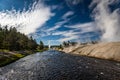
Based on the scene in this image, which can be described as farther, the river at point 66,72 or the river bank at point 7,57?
the river bank at point 7,57

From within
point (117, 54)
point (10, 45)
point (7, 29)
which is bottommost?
point (117, 54)

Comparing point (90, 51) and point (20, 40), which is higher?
point (20, 40)

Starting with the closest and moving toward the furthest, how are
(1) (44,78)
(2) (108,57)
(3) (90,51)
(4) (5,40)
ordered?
(1) (44,78), (2) (108,57), (3) (90,51), (4) (5,40)

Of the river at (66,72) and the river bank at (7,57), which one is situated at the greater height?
the river bank at (7,57)

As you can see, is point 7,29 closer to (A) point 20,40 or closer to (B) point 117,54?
(A) point 20,40

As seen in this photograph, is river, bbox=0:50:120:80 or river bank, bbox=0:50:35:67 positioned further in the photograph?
river bank, bbox=0:50:35:67

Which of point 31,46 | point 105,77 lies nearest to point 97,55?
point 105,77

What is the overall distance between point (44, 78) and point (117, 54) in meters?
28.3

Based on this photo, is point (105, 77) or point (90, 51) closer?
point (105, 77)

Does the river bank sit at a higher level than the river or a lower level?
higher

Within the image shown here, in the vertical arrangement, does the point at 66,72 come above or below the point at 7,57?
below

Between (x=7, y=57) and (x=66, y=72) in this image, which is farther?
(x=7, y=57)

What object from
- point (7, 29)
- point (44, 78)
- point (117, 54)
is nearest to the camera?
point (44, 78)

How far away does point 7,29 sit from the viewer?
168 m
